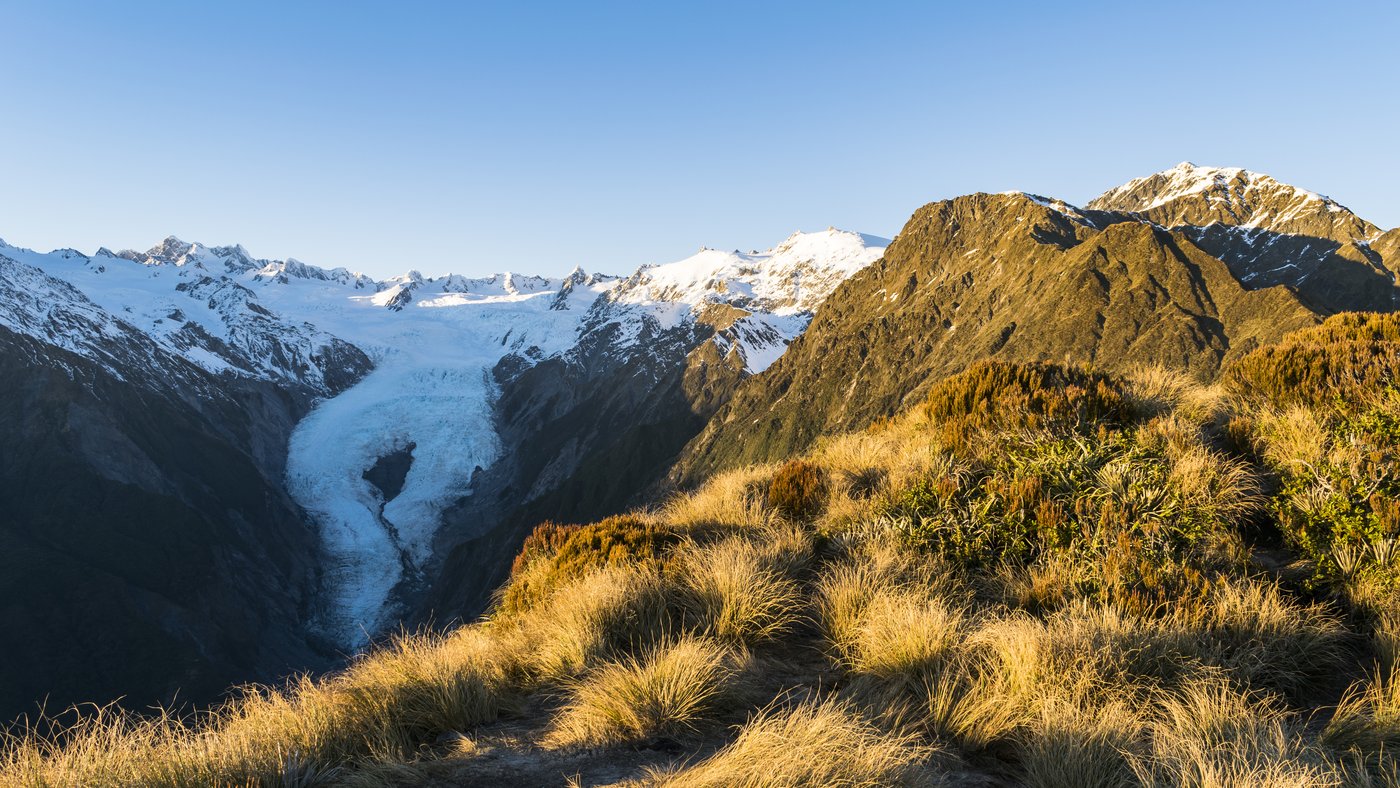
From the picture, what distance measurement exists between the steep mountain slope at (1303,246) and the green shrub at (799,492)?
112m

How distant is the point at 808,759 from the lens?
4078 millimetres

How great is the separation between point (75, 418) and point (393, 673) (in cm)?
17332

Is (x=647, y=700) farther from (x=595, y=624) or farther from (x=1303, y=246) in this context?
(x=1303, y=246)

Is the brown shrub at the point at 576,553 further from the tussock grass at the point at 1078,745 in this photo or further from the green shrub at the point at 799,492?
the tussock grass at the point at 1078,745

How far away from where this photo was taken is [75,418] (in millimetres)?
133250

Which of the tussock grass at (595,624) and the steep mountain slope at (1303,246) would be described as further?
the steep mountain slope at (1303,246)

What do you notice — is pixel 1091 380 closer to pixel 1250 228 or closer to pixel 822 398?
pixel 822 398

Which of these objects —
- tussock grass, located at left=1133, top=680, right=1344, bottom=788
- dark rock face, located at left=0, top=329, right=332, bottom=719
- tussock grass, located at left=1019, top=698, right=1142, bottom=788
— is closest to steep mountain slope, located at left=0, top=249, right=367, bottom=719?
dark rock face, located at left=0, top=329, right=332, bottom=719

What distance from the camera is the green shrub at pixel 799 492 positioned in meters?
10.8

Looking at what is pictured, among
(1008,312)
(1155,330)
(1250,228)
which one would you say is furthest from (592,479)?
(1250,228)

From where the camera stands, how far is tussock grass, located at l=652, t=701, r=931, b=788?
3998mm

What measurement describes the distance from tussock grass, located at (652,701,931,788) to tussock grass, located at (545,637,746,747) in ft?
2.24

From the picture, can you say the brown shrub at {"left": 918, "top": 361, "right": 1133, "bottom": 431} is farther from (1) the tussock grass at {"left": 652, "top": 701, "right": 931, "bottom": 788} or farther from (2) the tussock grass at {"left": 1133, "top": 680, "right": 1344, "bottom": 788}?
(1) the tussock grass at {"left": 652, "top": 701, "right": 931, "bottom": 788}

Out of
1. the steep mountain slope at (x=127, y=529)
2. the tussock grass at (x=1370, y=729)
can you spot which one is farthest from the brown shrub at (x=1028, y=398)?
the steep mountain slope at (x=127, y=529)
